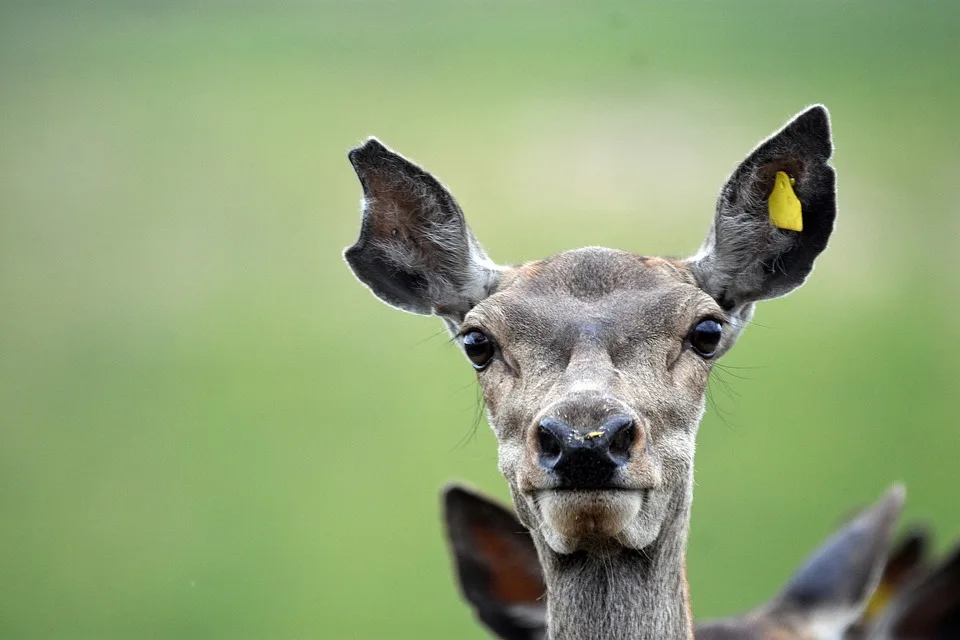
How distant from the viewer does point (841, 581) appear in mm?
8273

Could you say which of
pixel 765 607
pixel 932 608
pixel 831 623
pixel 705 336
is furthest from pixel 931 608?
pixel 705 336

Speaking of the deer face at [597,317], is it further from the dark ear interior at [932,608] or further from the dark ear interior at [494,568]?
the dark ear interior at [932,608]

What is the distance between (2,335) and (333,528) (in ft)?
24.6

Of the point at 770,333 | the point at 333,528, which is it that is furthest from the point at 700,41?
the point at 333,528

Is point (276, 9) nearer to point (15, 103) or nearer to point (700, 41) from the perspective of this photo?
point (15, 103)

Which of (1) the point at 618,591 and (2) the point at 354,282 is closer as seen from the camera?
(1) the point at 618,591

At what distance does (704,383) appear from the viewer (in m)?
5.62

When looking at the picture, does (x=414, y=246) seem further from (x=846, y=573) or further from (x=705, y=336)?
(x=846, y=573)

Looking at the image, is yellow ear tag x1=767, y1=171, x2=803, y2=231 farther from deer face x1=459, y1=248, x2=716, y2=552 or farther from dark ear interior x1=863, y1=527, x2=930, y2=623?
dark ear interior x1=863, y1=527, x2=930, y2=623

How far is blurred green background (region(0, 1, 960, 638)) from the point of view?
14.7 m

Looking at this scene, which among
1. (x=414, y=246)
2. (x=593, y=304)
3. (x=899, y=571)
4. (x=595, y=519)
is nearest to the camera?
(x=595, y=519)

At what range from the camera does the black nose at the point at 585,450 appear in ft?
15.5

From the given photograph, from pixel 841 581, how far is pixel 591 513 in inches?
156

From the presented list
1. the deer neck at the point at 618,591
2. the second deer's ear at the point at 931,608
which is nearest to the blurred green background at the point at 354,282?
the second deer's ear at the point at 931,608
